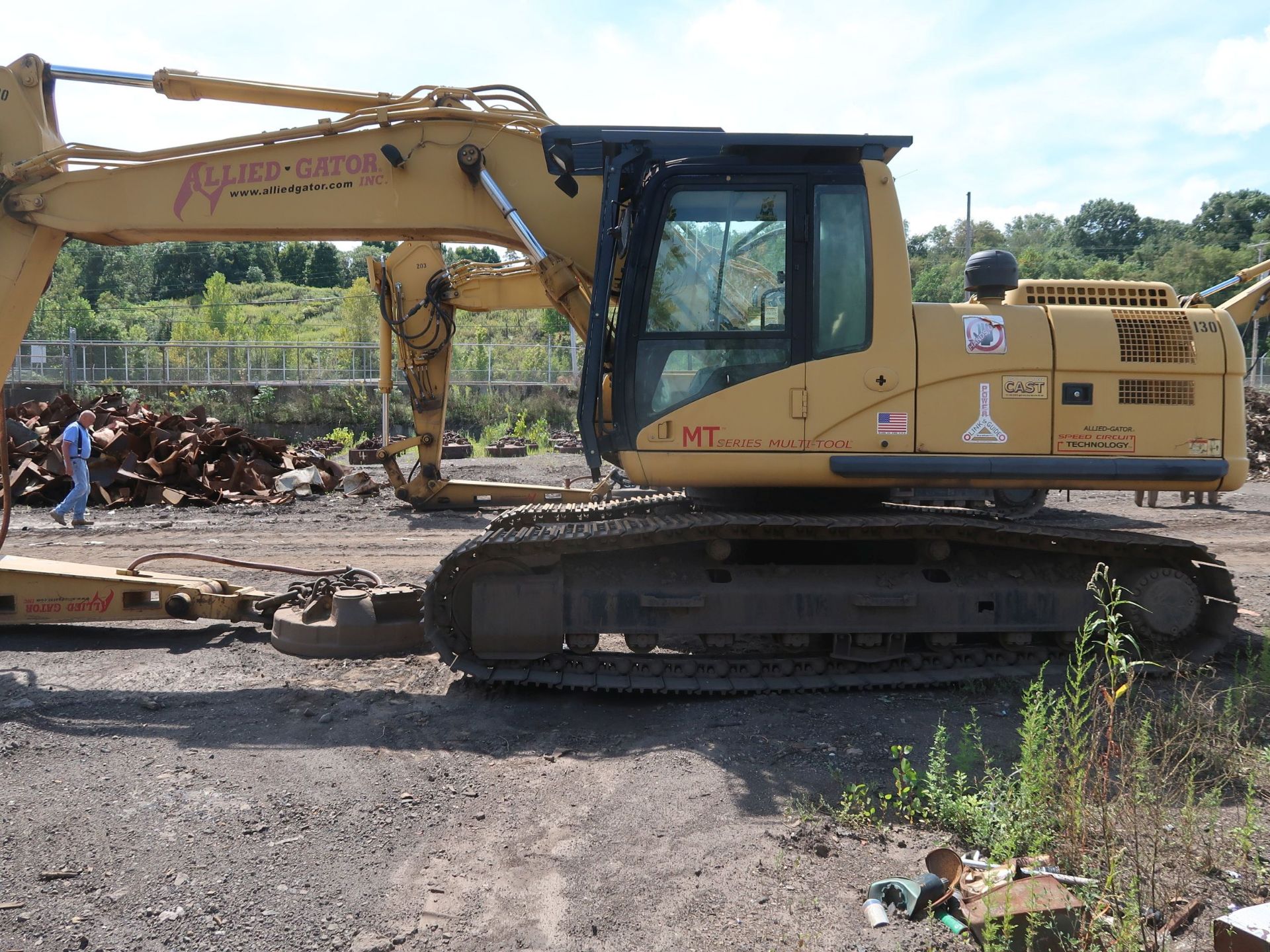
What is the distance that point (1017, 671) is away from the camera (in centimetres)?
584

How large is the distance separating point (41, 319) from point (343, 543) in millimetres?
49381

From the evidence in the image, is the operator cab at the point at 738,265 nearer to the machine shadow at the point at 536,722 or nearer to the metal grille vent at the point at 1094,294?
the metal grille vent at the point at 1094,294

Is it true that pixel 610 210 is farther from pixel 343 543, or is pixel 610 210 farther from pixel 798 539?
pixel 343 543

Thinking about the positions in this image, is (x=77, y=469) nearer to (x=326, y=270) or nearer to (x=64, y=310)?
(x=64, y=310)

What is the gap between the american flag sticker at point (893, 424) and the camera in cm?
561

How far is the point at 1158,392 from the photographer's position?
5.78 metres

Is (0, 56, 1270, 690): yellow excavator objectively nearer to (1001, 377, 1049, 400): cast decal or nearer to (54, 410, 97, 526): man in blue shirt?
(1001, 377, 1049, 400): cast decal

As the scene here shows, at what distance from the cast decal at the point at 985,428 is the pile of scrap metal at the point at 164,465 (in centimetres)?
1166

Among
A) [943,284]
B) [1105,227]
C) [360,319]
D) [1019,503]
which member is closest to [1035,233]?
[1105,227]

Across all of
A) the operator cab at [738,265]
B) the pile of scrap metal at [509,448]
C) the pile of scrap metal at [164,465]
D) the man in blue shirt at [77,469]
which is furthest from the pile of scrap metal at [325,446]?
the operator cab at [738,265]

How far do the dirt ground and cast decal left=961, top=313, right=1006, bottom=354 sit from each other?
7.01 ft

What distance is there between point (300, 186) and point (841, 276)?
12.3 ft

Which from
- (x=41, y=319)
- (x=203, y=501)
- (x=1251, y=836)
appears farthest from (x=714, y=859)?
(x=41, y=319)

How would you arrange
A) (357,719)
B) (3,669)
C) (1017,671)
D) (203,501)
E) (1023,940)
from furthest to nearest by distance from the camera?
(203,501), (3,669), (1017,671), (357,719), (1023,940)
